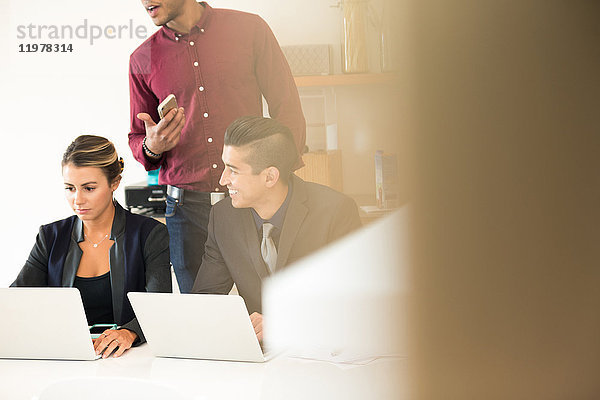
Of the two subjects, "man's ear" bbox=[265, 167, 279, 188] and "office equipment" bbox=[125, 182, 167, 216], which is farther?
"office equipment" bbox=[125, 182, 167, 216]

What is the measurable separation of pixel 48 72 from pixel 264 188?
33.7 inches

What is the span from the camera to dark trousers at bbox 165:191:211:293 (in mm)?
2102

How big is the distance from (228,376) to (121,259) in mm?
703

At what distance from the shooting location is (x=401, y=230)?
6.73 feet

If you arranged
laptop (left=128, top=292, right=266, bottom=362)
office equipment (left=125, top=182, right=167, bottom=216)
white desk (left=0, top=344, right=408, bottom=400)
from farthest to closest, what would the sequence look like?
1. office equipment (left=125, top=182, right=167, bottom=216)
2. laptop (left=128, top=292, right=266, bottom=362)
3. white desk (left=0, top=344, right=408, bottom=400)

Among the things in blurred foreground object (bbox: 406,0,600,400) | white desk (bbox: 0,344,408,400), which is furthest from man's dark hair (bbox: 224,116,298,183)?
white desk (bbox: 0,344,408,400)

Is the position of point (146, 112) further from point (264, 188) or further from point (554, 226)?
point (554, 226)

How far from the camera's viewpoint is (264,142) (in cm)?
204

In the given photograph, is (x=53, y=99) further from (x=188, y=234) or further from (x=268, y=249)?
(x=268, y=249)

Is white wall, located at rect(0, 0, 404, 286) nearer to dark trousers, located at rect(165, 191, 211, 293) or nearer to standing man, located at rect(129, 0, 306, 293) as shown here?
standing man, located at rect(129, 0, 306, 293)

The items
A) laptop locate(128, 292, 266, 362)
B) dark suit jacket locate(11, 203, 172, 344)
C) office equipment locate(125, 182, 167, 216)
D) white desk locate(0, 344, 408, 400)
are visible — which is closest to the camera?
white desk locate(0, 344, 408, 400)

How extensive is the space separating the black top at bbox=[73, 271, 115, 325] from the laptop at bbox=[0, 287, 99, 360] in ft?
1.24

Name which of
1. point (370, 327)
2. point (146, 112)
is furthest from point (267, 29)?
point (370, 327)

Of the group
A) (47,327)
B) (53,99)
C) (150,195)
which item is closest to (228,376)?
(47,327)
